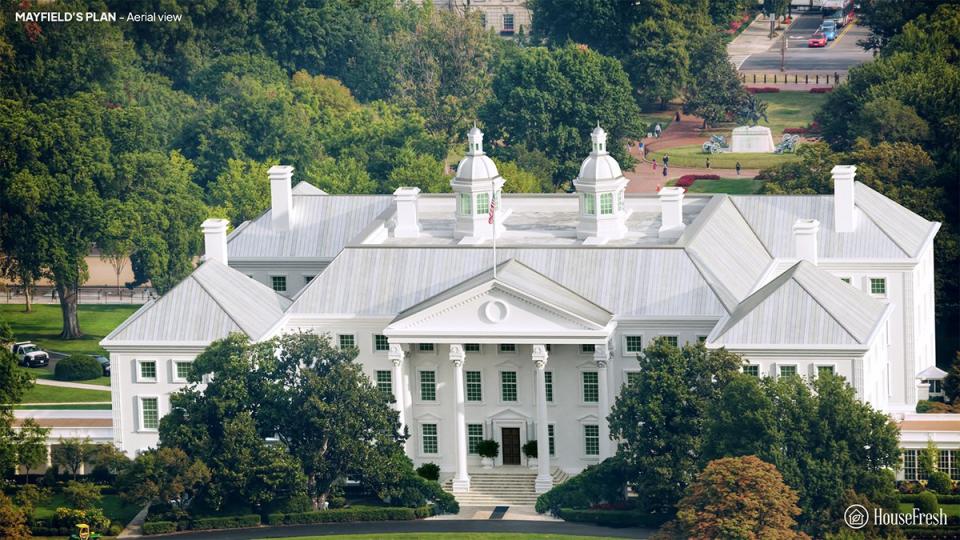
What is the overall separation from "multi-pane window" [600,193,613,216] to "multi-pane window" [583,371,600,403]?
11776mm

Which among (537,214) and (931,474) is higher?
(537,214)

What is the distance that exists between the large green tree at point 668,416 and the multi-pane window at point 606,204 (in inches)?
654

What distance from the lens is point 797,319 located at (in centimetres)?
16750

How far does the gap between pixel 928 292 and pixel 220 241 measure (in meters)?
40.9

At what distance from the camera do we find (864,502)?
515 ft

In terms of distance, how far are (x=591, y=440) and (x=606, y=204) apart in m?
14.8

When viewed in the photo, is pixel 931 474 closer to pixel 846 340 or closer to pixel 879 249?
pixel 846 340

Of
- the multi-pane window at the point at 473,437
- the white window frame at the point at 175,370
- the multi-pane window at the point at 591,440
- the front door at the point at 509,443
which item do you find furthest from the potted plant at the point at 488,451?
the white window frame at the point at 175,370

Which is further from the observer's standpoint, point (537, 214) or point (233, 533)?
point (537, 214)

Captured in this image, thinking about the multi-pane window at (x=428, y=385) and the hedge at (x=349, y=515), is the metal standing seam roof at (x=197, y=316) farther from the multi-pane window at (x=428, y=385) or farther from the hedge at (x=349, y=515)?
the hedge at (x=349, y=515)

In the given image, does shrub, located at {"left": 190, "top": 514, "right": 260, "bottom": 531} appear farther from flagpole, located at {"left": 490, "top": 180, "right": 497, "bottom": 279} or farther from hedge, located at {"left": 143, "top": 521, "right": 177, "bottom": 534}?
flagpole, located at {"left": 490, "top": 180, "right": 497, "bottom": 279}

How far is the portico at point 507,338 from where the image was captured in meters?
170

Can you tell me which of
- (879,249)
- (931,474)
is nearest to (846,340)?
(931,474)

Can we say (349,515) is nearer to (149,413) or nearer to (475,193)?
(149,413)
